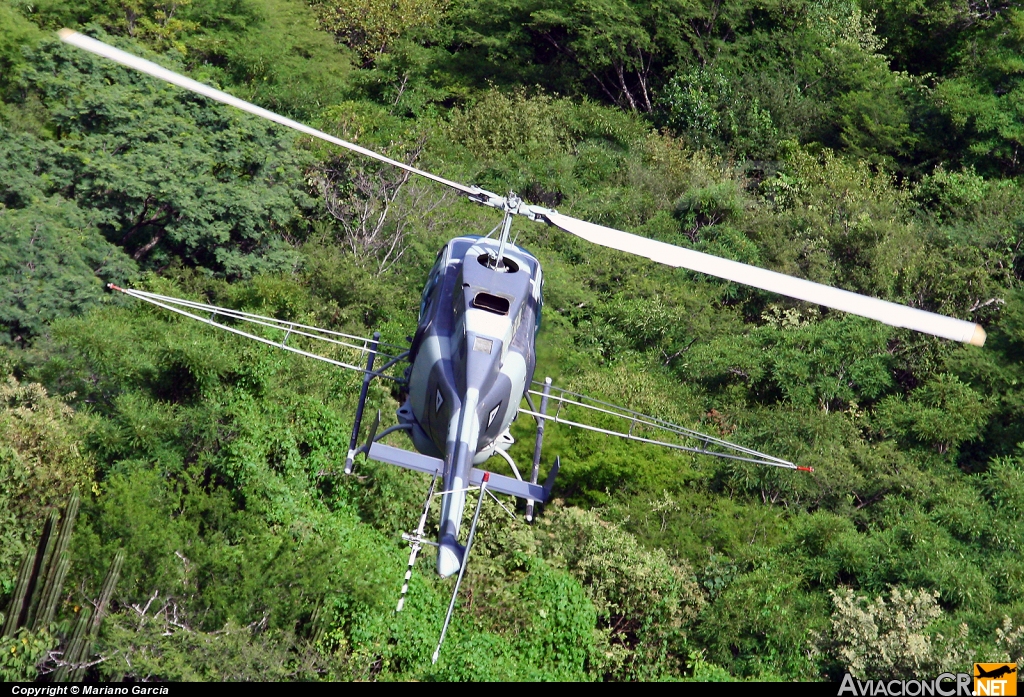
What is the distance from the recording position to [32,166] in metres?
21.1

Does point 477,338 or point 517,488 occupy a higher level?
point 477,338

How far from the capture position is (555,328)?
814 inches

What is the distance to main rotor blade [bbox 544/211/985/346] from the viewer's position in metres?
8.91

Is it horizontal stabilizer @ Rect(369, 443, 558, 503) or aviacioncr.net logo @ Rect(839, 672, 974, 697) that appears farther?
aviacioncr.net logo @ Rect(839, 672, 974, 697)

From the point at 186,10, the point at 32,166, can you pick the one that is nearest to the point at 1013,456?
the point at 32,166

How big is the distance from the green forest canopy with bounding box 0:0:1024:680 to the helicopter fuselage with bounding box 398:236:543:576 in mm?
4981

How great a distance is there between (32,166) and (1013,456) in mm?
17141

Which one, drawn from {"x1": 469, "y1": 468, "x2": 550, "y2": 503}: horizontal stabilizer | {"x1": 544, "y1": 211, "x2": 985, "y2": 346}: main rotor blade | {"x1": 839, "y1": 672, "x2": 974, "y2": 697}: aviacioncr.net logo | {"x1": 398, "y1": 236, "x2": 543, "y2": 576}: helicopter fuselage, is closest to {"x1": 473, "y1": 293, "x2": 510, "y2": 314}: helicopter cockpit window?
{"x1": 398, "y1": 236, "x2": 543, "y2": 576}: helicopter fuselage

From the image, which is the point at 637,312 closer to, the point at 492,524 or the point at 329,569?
the point at 492,524

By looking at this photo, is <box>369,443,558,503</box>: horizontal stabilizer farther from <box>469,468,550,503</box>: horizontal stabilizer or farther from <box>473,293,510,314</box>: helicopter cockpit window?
<box>473,293,510,314</box>: helicopter cockpit window

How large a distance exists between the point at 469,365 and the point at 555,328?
1113 centimetres

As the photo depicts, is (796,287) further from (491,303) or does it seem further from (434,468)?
(434,468)

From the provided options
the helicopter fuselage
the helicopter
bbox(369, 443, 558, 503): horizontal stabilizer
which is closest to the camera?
the helicopter

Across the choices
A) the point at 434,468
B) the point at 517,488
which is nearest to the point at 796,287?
the point at 517,488
